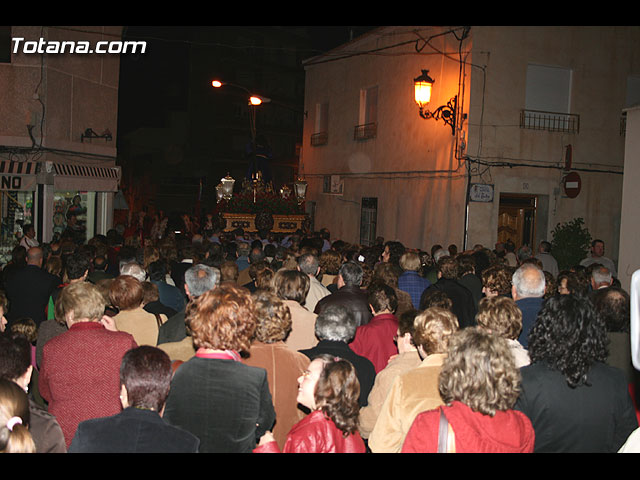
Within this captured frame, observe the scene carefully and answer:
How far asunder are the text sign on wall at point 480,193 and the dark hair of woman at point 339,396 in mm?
12855

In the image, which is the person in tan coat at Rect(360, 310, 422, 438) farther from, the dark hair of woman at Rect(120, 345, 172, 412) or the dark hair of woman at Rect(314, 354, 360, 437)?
the dark hair of woman at Rect(120, 345, 172, 412)

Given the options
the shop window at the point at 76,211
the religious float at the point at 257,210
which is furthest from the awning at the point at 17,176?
the religious float at the point at 257,210

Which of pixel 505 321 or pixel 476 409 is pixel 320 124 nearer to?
pixel 505 321

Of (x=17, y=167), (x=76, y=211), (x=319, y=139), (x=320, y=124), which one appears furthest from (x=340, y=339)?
(x=320, y=124)

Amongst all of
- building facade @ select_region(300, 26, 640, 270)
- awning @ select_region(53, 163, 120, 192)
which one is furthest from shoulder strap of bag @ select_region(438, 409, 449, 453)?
awning @ select_region(53, 163, 120, 192)

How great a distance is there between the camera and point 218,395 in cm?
330

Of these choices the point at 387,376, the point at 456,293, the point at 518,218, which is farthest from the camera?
the point at 518,218

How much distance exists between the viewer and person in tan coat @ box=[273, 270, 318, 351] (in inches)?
213

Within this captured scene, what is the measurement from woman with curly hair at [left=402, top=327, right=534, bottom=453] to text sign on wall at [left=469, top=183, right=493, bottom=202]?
42.2ft

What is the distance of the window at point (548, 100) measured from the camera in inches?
627

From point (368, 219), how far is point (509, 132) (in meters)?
6.14

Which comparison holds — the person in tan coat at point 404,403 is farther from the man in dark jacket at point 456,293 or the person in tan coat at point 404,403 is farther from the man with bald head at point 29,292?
the man with bald head at point 29,292

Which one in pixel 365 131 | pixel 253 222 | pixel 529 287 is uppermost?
pixel 365 131
